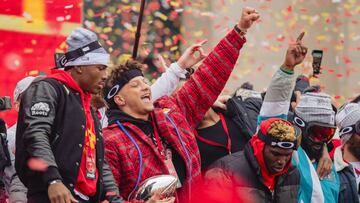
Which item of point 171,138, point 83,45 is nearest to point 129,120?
point 171,138

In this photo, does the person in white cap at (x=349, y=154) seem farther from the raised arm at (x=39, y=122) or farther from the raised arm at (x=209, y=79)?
the raised arm at (x=39, y=122)

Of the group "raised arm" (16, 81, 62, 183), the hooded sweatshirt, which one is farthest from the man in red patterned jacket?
"raised arm" (16, 81, 62, 183)

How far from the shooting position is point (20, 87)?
6.46m

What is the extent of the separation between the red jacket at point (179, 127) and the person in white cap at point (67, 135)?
14.0 inches

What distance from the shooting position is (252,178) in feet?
18.7

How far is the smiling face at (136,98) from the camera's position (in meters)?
5.87

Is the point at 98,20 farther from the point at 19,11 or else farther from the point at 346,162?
the point at 346,162

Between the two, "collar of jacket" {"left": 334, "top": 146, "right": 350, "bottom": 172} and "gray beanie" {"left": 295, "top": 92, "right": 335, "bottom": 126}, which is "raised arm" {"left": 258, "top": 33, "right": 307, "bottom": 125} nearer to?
"gray beanie" {"left": 295, "top": 92, "right": 335, "bottom": 126}

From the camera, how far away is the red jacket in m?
5.59

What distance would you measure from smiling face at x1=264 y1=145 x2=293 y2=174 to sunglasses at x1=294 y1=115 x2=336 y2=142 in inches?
21.9

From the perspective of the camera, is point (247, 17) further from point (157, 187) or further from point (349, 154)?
point (157, 187)

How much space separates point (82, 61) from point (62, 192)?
88 centimetres

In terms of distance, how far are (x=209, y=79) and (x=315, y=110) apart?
77 centimetres

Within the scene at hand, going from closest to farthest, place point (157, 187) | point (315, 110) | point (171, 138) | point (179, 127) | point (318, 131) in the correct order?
1. point (157, 187)
2. point (171, 138)
3. point (179, 127)
4. point (318, 131)
5. point (315, 110)
